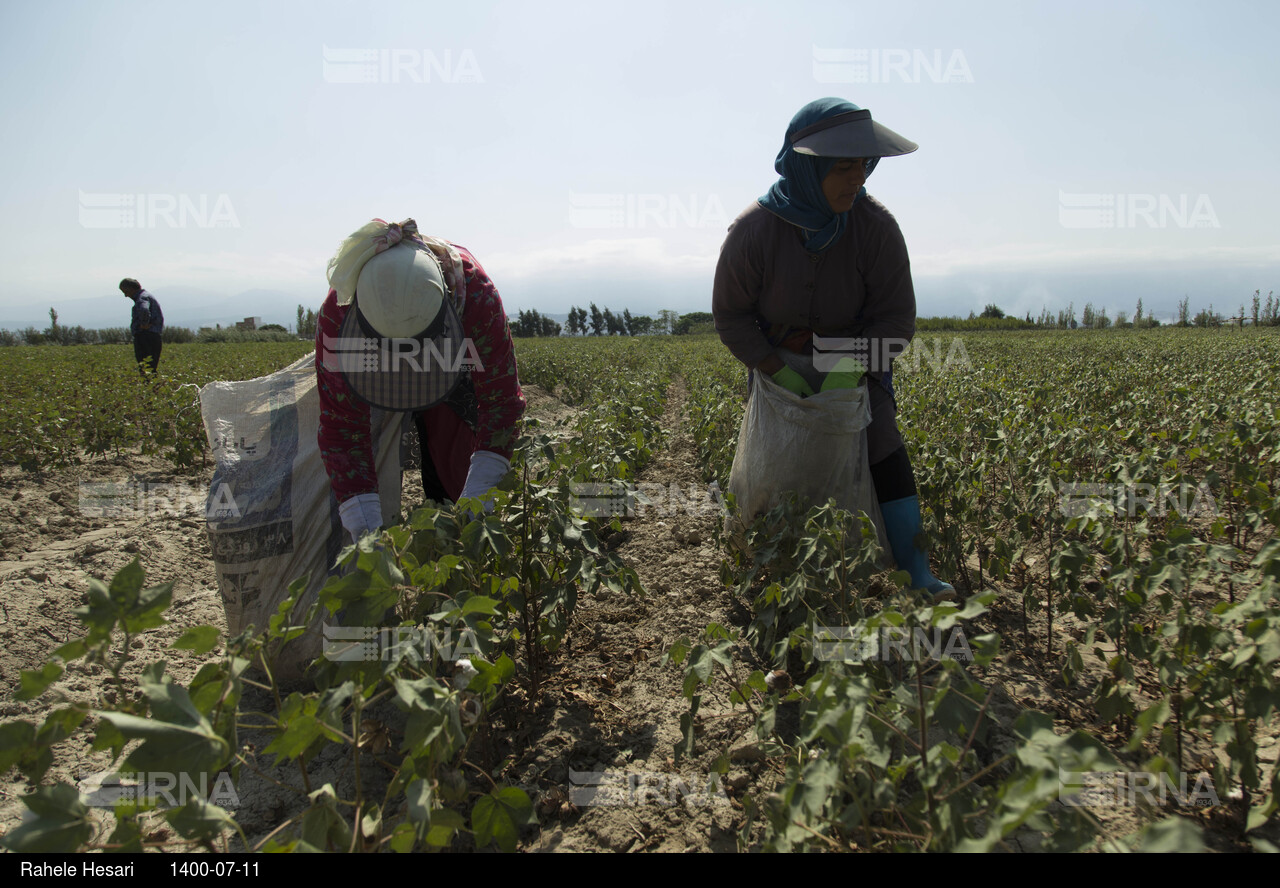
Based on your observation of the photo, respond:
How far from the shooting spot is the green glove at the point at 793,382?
2.26 m

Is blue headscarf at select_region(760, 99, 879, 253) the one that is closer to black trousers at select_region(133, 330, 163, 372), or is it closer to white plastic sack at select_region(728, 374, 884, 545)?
white plastic sack at select_region(728, 374, 884, 545)

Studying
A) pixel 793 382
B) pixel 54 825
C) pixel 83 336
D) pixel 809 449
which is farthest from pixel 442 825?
pixel 83 336

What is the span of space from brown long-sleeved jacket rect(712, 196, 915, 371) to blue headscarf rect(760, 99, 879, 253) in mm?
60

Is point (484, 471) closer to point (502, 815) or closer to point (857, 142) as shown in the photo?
point (502, 815)

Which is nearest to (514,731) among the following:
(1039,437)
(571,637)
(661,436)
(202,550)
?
(571,637)

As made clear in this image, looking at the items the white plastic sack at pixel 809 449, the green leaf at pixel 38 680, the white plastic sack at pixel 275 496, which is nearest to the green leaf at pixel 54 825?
the green leaf at pixel 38 680

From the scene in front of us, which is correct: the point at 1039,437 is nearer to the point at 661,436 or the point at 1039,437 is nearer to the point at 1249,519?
the point at 1249,519

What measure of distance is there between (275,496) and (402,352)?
27.6 inches

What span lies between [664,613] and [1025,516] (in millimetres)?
1364

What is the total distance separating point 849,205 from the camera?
83.2 inches

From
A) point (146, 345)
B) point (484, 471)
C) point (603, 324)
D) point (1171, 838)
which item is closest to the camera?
point (1171, 838)

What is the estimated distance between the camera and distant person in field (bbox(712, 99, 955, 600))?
2.14m

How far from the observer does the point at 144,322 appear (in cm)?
814

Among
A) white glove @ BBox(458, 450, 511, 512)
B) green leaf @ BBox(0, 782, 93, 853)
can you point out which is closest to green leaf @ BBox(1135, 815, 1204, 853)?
green leaf @ BBox(0, 782, 93, 853)
